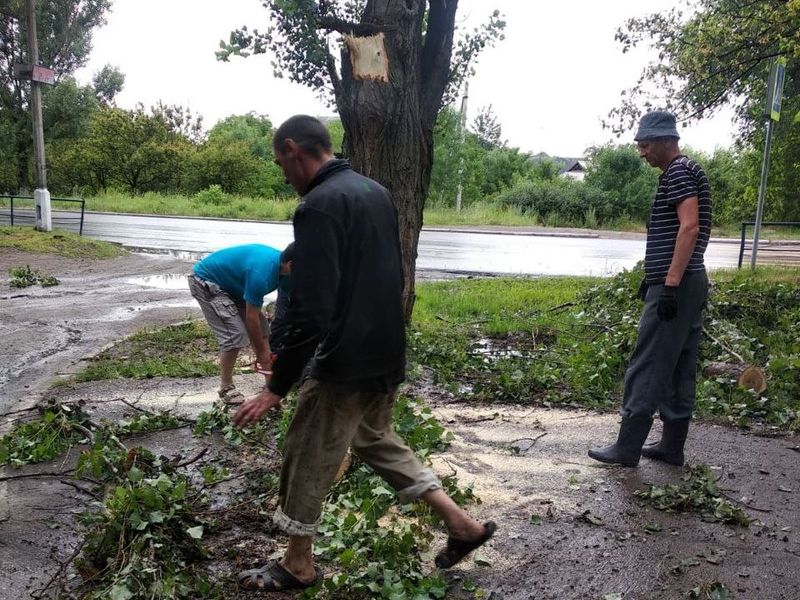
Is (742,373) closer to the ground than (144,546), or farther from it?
farther from it

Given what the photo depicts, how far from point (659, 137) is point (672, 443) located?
1.86 metres

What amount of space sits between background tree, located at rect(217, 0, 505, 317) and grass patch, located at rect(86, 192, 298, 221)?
23.2 meters

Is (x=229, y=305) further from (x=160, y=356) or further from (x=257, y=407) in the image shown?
(x=257, y=407)

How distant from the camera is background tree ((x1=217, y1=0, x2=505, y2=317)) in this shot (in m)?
6.27

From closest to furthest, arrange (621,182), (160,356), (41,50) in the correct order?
(160,356) < (41,50) < (621,182)

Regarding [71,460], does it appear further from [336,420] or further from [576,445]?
[576,445]

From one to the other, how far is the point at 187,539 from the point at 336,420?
1.09 metres

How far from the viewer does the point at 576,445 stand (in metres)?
4.79

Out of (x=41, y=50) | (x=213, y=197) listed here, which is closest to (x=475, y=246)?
(x=213, y=197)

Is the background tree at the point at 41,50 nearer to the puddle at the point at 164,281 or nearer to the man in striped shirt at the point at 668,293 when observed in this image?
the puddle at the point at 164,281

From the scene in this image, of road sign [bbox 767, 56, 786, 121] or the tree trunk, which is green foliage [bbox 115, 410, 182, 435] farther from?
road sign [bbox 767, 56, 786, 121]

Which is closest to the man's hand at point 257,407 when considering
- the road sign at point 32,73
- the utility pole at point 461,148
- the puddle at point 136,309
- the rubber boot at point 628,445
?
the rubber boot at point 628,445

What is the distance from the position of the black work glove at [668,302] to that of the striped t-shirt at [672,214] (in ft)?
0.40

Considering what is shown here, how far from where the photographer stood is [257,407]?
2.68 m
